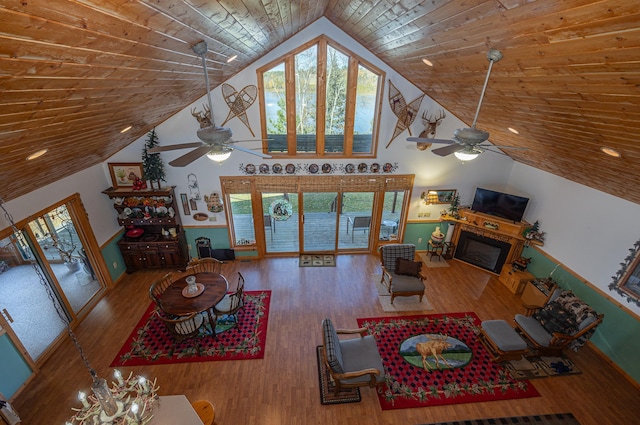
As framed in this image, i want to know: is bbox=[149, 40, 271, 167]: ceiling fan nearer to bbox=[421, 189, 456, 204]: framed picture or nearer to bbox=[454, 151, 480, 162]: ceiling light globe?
bbox=[454, 151, 480, 162]: ceiling light globe

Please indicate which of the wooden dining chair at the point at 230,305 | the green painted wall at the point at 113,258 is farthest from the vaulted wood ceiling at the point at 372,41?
the wooden dining chair at the point at 230,305

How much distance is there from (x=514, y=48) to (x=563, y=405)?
5091 mm

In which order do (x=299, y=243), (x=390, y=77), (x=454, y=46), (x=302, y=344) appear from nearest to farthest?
(x=454, y=46) < (x=302, y=344) < (x=390, y=77) < (x=299, y=243)

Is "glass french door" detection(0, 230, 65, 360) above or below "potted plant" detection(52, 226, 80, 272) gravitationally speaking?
below

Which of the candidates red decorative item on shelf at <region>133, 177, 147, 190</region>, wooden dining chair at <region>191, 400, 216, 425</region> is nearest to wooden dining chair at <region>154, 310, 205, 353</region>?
wooden dining chair at <region>191, 400, 216, 425</region>

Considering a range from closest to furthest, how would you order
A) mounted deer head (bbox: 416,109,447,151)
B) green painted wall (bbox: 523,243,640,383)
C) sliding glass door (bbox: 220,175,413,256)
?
green painted wall (bbox: 523,243,640,383) → mounted deer head (bbox: 416,109,447,151) → sliding glass door (bbox: 220,175,413,256)

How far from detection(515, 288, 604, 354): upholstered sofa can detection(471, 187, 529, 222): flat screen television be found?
Answer: 77.2 inches

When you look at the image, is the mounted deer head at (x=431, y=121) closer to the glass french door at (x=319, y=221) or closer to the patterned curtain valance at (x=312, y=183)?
the patterned curtain valance at (x=312, y=183)

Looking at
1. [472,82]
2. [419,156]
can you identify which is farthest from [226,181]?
[472,82]

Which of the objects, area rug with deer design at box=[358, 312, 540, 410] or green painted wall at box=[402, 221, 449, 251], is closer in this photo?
area rug with deer design at box=[358, 312, 540, 410]

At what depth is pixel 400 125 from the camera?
6.51 m

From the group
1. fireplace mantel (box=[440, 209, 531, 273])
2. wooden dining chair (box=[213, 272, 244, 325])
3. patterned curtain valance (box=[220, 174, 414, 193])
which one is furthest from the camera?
patterned curtain valance (box=[220, 174, 414, 193])

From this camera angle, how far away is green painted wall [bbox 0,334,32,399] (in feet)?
13.4

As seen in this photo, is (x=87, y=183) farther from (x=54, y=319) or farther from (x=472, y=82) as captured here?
(x=472, y=82)
